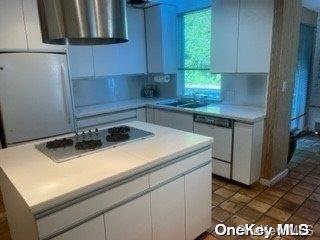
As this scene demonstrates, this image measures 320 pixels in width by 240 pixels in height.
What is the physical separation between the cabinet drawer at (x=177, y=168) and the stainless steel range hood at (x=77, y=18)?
89 cm

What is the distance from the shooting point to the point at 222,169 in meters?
2.96

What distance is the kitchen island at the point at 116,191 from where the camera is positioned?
1.15 m

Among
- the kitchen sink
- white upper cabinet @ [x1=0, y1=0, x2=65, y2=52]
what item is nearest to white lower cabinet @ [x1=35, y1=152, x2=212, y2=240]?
the kitchen sink

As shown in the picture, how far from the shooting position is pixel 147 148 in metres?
1.69

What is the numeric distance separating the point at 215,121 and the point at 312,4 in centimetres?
272

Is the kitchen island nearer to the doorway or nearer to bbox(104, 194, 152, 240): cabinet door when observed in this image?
bbox(104, 194, 152, 240): cabinet door

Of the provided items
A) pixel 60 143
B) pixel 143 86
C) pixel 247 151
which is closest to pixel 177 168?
pixel 60 143

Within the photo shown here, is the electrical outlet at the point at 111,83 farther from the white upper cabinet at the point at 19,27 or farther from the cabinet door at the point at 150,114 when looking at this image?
the white upper cabinet at the point at 19,27

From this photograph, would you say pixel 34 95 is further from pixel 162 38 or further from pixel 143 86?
pixel 143 86

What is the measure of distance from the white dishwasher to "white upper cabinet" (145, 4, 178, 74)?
121 cm

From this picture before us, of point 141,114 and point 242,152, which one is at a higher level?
point 141,114

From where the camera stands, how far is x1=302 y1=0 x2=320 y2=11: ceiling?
3.70 meters

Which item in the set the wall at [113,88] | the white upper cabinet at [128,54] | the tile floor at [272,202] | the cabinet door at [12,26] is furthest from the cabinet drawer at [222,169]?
the cabinet door at [12,26]

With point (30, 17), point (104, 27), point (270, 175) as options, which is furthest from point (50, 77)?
point (270, 175)
